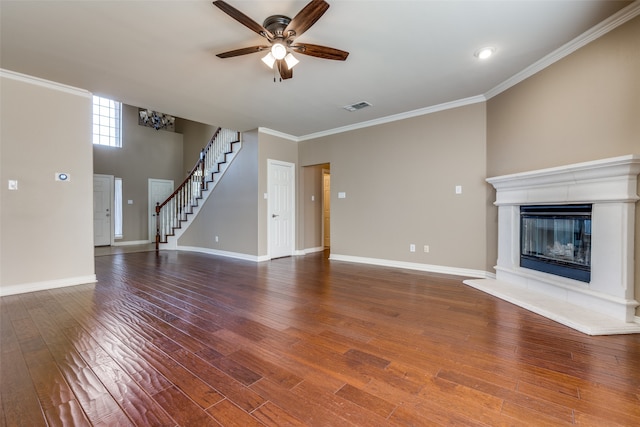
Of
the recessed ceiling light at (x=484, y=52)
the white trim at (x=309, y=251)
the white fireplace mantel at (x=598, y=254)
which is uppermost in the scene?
the recessed ceiling light at (x=484, y=52)

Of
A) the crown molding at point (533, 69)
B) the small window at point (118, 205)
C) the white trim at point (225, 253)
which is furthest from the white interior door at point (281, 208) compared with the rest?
the small window at point (118, 205)

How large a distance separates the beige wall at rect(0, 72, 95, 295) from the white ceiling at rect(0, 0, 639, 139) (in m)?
0.30

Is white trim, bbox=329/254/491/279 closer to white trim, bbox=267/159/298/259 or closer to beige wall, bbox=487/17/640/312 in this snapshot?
white trim, bbox=267/159/298/259

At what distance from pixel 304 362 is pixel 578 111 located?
358 centimetres

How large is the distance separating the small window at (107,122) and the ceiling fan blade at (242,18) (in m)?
7.80

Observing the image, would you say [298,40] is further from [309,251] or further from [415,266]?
[309,251]

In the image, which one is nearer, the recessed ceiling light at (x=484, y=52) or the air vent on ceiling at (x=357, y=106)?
the recessed ceiling light at (x=484, y=52)

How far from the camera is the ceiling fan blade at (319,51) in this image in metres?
2.51

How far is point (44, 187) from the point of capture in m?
3.65

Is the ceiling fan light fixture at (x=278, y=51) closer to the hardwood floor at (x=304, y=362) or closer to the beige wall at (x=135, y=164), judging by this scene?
the hardwood floor at (x=304, y=362)

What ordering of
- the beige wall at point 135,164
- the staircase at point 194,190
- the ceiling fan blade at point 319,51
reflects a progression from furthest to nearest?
the beige wall at point 135,164 → the staircase at point 194,190 → the ceiling fan blade at point 319,51

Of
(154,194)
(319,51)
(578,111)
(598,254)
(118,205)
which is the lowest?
(598,254)

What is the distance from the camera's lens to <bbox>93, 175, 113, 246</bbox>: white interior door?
7641 millimetres

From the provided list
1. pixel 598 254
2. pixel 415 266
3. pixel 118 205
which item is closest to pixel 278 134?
pixel 415 266
